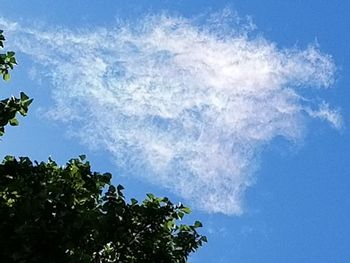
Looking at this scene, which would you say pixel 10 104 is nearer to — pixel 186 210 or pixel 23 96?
pixel 23 96

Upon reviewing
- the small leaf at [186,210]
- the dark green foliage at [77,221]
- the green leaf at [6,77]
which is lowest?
the dark green foliage at [77,221]

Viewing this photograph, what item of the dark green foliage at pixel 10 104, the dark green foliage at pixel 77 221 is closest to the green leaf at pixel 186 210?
the dark green foliage at pixel 77 221

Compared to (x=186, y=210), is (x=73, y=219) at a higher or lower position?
lower

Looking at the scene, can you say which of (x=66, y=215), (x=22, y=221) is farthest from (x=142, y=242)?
(x=22, y=221)

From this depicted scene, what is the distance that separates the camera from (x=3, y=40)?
15.2 meters

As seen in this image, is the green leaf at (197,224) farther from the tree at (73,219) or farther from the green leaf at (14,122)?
the green leaf at (14,122)

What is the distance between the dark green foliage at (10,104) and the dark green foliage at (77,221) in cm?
112

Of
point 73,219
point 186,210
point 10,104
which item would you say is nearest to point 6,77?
point 10,104

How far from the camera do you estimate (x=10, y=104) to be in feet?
49.3

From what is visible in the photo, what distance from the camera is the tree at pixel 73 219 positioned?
12844 millimetres

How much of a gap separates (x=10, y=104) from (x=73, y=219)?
394 centimetres

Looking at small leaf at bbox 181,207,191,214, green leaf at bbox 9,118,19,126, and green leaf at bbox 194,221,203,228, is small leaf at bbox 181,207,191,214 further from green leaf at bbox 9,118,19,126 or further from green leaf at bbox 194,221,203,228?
green leaf at bbox 9,118,19,126

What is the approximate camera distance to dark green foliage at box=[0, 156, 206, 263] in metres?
12.8

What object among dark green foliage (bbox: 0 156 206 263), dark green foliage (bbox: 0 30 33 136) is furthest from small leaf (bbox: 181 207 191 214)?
dark green foliage (bbox: 0 30 33 136)
